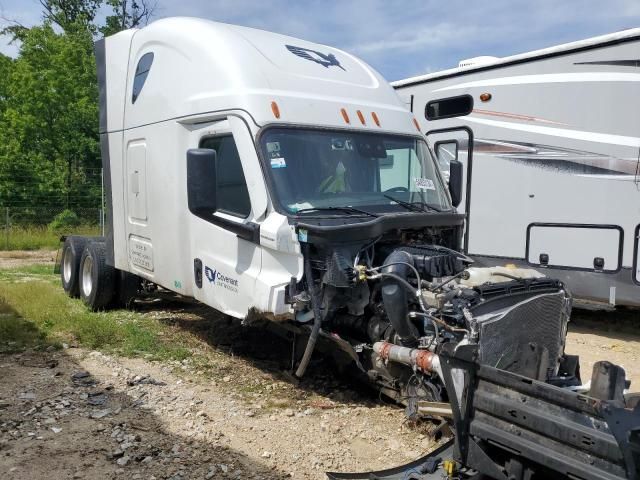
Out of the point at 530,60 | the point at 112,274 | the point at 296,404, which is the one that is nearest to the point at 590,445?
the point at 296,404

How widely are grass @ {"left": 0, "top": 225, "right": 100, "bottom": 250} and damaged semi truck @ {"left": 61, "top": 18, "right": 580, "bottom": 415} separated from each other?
13603 mm

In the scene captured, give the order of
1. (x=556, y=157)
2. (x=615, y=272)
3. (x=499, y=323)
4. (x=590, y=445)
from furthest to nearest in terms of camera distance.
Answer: (x=556, y=157), (x=615, y=272), (x=499, y=323), (x=590, y=445)

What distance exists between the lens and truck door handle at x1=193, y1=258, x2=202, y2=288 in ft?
19.5

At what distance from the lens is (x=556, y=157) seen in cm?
755

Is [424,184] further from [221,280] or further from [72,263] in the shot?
[72,263]

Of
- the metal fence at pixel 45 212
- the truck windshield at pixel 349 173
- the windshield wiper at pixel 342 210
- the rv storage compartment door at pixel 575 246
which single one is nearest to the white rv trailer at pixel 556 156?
the rv storage compartment door at pixel 575 246

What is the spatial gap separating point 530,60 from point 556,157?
1290 mm

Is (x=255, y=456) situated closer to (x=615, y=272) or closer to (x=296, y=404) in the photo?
(x=296, y=404)

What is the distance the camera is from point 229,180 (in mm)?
5484

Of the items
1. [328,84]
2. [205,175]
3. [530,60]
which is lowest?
[205,175]

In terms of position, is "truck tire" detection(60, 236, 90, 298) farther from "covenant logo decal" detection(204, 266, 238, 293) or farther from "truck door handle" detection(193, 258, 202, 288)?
"covenant logo decal" detection(204, 266, 238, 293)

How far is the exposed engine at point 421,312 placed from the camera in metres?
4.00

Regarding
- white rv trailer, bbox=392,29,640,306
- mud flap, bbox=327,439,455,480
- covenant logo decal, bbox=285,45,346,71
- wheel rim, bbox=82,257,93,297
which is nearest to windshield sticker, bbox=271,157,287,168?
covenant logo decal, bbox=285,45,346,71

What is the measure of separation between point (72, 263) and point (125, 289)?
1.30m
